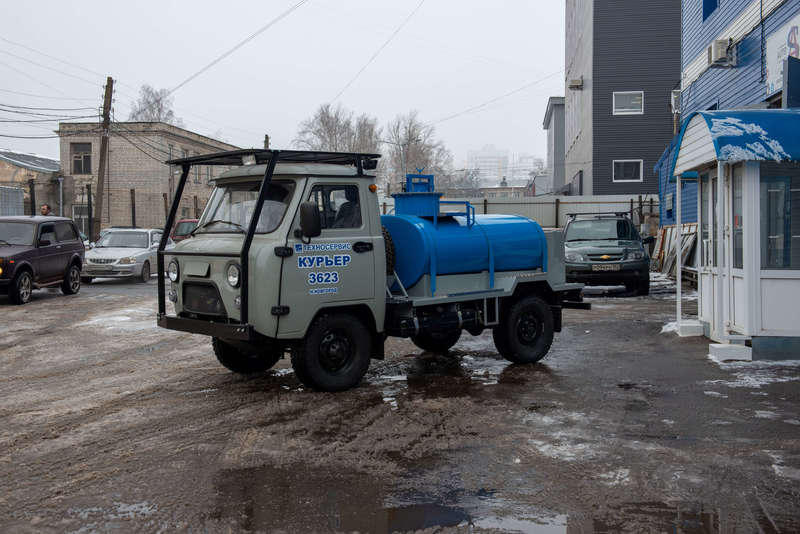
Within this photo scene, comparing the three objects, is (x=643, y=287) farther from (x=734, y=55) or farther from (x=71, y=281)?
(x=71, y=281)

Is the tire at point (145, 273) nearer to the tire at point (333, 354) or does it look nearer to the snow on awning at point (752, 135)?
the tire at point (333, 354)

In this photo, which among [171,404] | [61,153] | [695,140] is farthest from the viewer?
[61,153]

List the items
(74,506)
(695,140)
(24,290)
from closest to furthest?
(74,506) → (695,140) → (24,290)

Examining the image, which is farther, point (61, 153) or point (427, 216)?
point (61, 153)

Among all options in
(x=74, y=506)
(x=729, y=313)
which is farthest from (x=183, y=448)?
(x=729, y=313)

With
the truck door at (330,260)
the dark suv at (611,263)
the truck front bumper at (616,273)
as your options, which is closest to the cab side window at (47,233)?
the dark suv at (611,263)

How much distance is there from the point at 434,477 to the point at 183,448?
2000 mm

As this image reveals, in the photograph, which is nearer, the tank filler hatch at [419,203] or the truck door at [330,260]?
the truck door at [330,260]

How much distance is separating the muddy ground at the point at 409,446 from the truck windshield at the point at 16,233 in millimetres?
7669

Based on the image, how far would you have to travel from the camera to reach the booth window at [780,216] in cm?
934

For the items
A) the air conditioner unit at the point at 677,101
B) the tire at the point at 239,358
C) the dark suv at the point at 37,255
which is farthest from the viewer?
the air conditioner unit at the point at 677,101

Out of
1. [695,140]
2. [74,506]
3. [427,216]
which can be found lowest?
[74,506]

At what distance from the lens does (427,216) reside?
8.69 metres

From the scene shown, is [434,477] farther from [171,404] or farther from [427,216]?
[427,216]
